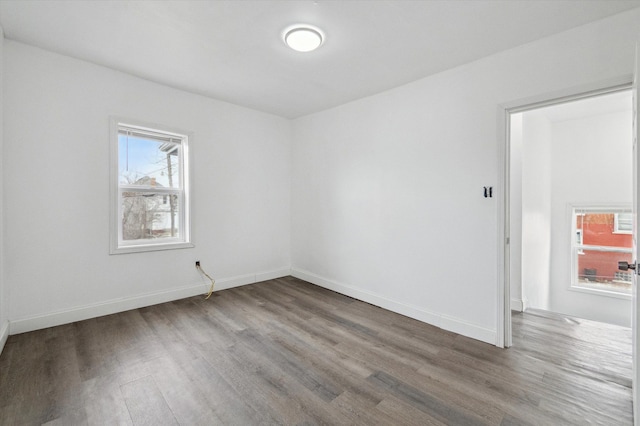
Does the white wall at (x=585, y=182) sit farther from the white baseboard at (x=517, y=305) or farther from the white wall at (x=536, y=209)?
the white baseboard at (x=517, y=305)

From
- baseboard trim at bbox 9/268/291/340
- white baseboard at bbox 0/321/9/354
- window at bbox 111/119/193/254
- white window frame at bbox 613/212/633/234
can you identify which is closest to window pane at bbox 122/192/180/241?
window at bbox 111/119/193/254

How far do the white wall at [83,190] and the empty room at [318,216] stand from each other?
2cm

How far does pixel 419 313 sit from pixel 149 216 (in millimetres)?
3475

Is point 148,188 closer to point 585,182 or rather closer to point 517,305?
point 517,305

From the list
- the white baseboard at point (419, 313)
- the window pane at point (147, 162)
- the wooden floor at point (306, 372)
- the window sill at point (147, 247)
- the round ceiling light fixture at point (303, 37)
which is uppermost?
the round ceiling light fixture at point (303, 37)

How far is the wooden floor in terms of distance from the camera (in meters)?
1.69

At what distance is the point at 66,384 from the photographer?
1927 mm

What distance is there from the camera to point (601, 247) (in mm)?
4949

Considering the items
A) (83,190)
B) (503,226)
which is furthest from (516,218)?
(83,190)

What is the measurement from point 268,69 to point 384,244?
95.0 inches

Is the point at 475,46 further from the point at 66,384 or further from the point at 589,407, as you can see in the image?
the point at 66,384

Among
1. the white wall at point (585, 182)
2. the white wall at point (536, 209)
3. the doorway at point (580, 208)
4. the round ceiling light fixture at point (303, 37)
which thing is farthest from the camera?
the white wall at point (585, 182)

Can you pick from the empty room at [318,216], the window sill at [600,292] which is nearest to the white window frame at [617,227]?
the window sill at [600,292]

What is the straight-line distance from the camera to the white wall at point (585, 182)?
463cm
